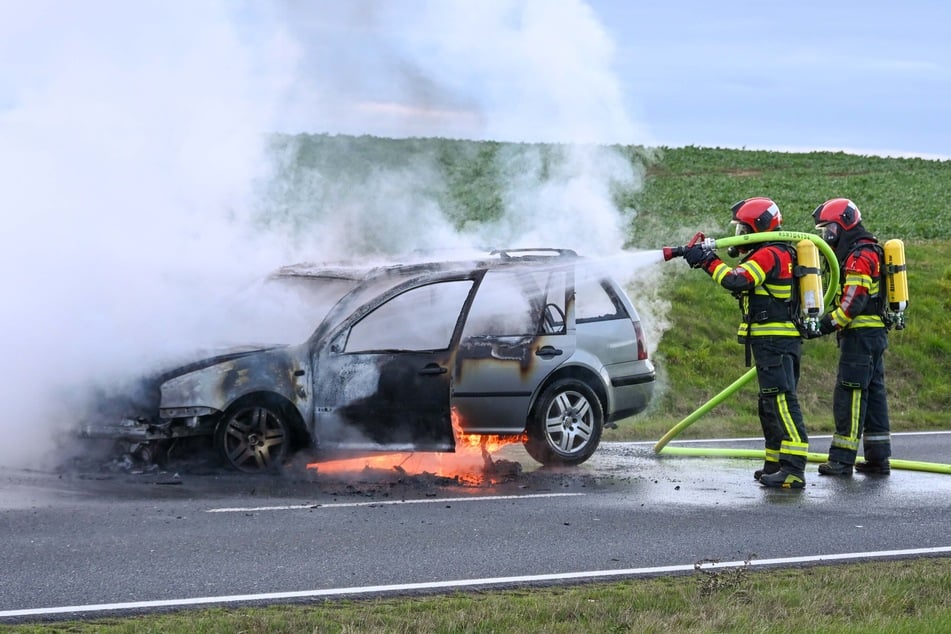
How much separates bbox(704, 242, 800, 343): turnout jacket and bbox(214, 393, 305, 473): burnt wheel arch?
3338 mm

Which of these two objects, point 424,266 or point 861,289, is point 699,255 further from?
point 424,266

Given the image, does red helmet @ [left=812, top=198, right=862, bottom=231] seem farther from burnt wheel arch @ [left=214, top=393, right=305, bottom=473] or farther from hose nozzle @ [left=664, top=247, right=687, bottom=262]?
burnt wheel arch @ [left=214, top=393, right=305, bottom=473]

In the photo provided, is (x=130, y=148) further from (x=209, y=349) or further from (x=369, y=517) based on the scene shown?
(x=369, y=517)

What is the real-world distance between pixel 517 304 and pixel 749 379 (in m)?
2.45

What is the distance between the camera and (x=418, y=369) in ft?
31.4

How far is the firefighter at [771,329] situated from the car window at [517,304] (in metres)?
1.15

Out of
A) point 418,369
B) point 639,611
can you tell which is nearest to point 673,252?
point 418,369

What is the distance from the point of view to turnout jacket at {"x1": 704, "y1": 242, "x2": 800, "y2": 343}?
970 cm

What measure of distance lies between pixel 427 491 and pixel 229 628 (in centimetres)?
379

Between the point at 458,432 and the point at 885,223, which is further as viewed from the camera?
the point at 885,223

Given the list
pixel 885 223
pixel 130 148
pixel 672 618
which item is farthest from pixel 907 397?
pixel 885 223

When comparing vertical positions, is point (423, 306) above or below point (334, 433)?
above

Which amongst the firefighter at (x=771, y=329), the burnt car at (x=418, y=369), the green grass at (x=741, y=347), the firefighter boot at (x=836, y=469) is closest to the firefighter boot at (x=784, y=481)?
the firefighter at (x=771, y=329)

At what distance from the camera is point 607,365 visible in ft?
34.0
